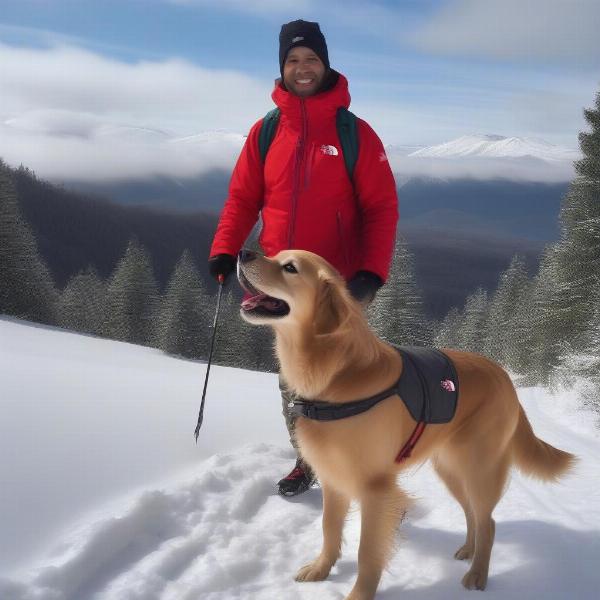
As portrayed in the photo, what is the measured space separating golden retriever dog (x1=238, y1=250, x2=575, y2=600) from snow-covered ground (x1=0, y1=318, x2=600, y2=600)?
0.99 ft

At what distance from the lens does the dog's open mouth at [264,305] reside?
2.92m

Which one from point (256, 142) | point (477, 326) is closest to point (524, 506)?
point (256, 142)

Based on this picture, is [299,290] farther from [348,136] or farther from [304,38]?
[304,38]

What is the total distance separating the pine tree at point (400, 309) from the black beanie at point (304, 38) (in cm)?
2486

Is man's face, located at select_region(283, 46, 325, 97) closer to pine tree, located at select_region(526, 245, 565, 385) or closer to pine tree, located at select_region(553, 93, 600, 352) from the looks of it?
pine tree, located at select_region(553, 93, 600, 352)

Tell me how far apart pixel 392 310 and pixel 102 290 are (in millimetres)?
33257

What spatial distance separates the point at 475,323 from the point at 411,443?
39.9m

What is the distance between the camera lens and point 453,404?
3117 millimetres

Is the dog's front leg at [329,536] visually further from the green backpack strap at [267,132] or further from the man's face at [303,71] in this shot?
the man's face at [303,71]

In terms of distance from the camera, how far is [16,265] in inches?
1187

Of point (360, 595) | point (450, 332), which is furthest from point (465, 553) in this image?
point (450, 332)

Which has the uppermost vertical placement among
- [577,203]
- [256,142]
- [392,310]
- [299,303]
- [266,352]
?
[577,203]

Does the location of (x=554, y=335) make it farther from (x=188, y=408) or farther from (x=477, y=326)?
(x=477, y=326)

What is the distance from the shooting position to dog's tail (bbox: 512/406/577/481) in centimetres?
340
